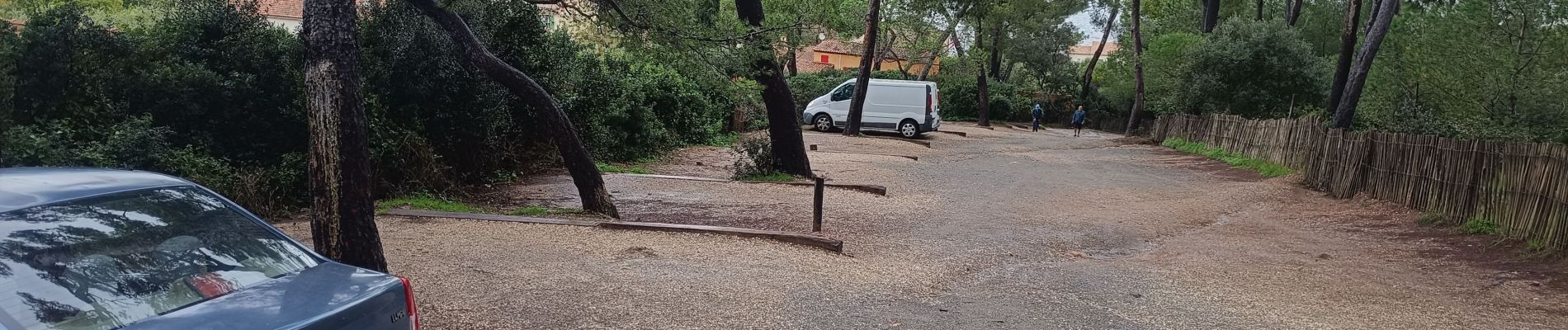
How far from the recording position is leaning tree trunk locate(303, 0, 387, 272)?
17.2 ft

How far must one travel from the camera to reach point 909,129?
29031mm

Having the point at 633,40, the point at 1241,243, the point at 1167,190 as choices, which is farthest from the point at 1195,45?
the point at 633,40

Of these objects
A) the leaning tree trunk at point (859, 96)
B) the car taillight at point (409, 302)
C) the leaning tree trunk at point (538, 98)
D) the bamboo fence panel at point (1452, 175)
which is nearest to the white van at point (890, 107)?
the leaning tree trunk at point (859, 96)

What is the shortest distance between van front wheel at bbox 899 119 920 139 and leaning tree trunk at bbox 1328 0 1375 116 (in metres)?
11.2

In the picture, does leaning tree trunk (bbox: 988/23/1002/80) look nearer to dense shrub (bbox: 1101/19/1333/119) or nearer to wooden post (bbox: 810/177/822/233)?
dense shrub (bbox: 1101/19/1333/119)

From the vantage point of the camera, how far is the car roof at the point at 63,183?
2.79m

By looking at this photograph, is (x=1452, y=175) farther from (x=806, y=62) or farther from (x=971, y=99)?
(x=806, y=62)

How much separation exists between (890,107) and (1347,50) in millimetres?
12572

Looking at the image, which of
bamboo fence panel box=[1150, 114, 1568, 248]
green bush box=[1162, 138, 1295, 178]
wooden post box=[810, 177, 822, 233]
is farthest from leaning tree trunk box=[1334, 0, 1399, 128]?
wooden post box=[810, 177, 822, 233]

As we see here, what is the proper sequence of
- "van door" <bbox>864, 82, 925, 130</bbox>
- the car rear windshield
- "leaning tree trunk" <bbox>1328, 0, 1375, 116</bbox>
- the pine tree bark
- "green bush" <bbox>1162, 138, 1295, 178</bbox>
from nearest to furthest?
the car rear windshield, "green bush" <bbox>1162, 138, 1295, 178</bbox>, "leaning tree trunk" <bbox>1328, 0, 1375, 116</bbox>, "van door" <bbox>864, 82, 925, 130</bbox>, the pine tree bark

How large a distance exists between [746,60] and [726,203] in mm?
1630

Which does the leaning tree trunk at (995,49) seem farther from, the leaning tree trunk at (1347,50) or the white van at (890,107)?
the leaning tree trunk at (1347,50)

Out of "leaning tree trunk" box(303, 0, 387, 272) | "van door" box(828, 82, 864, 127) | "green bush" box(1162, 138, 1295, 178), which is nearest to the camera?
"leaning tree trunk" box(303, 0, 387, 272)

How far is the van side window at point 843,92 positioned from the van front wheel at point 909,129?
5.70 feet
